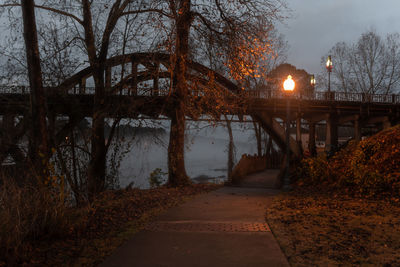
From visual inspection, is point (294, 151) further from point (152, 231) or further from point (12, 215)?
point (12, 215)

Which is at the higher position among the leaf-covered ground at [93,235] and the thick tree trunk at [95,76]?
the thick tree trunk at [95,76]

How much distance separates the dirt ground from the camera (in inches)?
178

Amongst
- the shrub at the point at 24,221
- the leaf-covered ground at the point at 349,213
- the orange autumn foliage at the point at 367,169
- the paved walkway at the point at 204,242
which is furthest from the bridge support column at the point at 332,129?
the shrub at the point at 24,221

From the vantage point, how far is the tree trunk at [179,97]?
37.6 ft

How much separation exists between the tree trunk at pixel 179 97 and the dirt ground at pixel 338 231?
550 cm

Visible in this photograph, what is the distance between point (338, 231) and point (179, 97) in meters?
7.88

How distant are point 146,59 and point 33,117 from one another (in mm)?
4487

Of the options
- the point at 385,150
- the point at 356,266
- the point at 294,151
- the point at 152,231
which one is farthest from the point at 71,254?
the point at 294,151

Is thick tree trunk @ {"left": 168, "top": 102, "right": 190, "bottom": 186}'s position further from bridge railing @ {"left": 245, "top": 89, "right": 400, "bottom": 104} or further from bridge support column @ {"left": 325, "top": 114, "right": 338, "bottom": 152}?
bridge support column @ {"left": 325, "top": 114, "right": 338, "bottom": 152}

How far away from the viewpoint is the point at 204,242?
5270 millimetres

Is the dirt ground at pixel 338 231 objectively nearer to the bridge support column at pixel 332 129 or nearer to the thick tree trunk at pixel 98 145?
the thick tree trunk at pixel 98 145

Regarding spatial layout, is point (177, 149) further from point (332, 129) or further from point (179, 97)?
point (332, 129)

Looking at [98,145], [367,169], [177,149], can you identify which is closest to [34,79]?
[98,145]

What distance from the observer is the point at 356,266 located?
167 inches
